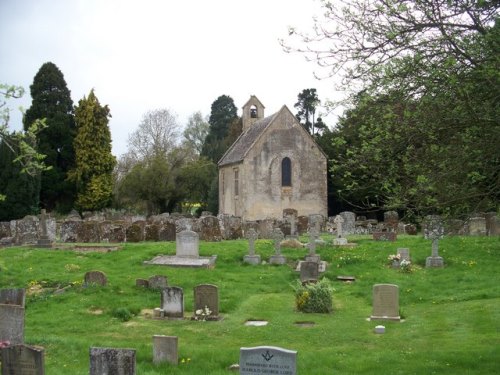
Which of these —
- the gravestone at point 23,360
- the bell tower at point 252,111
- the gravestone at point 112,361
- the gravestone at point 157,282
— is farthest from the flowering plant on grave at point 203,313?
the bell tower at point 252,111

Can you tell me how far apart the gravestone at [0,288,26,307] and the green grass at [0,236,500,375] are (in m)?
0.76

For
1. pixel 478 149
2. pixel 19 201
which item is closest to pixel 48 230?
pixel 19 201

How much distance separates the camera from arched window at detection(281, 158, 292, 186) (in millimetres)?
45219

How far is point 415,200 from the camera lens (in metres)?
9.67

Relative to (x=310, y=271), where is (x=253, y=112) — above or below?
above

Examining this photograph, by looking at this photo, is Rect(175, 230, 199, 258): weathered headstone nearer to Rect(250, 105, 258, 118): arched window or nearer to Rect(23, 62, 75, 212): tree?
Rect(250, 105, 258, 118): arched window

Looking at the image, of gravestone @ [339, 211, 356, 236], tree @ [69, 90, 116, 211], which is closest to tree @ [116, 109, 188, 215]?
tree @ [69, 90, 116, 211]

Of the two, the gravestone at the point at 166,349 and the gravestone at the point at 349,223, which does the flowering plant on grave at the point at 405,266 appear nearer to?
the gravestone at the point at 166,349

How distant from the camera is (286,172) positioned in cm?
4534

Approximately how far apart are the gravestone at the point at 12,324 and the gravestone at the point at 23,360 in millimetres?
3092

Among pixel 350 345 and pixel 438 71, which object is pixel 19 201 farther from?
pixel 438 71

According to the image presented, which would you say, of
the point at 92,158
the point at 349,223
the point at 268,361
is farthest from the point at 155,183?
the point at 268,361

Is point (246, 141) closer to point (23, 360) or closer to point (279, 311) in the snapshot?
point (279, 311)

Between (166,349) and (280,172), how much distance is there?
34.2m
